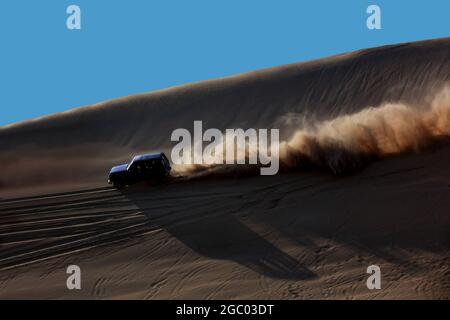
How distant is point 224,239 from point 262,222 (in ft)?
3.90

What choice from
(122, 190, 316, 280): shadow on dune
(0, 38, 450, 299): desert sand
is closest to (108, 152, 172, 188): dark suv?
(0, 38, 450, 299): desert sand

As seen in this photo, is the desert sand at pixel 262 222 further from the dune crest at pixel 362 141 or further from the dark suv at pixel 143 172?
the dark suv at pixel 143 172

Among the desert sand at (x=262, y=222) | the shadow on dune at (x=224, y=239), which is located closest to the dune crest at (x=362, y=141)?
the desert sand at (x=262, y=222)

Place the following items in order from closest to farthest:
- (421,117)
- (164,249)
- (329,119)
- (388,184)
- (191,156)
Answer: (164,249) < (388,184) < (421,117) < (191,156) < (329,119)

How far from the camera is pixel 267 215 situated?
17672 mm

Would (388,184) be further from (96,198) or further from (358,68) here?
(358,68)

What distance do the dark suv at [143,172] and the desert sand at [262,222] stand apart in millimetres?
341

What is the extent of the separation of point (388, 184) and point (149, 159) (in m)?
7.45

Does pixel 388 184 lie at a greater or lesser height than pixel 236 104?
lesser

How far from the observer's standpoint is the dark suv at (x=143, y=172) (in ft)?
68.4

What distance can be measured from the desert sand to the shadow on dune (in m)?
0.05

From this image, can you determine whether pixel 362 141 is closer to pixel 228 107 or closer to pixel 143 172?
pixel 143 172
